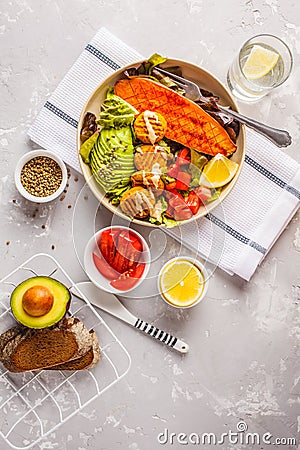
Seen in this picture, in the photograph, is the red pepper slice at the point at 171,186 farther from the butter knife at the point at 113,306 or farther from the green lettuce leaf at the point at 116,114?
the butter knife at the point at 113,306

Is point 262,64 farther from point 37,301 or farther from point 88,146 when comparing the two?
point 37,301

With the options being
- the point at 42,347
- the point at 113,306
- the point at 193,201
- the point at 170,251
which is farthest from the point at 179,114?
the point at 42,347

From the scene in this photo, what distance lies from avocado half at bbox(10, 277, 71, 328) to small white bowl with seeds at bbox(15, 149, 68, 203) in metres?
0.22

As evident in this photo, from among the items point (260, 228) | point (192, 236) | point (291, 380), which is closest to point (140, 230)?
point (192, 236)

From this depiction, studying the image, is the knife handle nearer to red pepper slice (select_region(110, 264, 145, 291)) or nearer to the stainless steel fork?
red pepper slice (select_region(110, 264, 145, 291))

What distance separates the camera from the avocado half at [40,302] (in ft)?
4.36

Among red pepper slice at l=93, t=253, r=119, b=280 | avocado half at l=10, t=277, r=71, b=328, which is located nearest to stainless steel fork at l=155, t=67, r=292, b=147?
red pepper slice at l=93, t=253, r=119, b=280

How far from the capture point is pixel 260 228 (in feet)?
4.93

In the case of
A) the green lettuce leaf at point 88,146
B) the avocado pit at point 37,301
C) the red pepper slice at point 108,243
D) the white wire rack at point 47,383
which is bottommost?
the white wire rack at point 47,383

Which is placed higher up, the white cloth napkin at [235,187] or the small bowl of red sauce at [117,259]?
the white cloth napkin at [235,187]

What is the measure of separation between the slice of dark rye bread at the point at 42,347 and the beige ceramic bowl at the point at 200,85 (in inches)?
11.7

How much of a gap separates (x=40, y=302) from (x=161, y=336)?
334 mm

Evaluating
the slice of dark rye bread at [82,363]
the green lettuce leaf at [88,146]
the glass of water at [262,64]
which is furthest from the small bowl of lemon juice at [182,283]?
the glass of water at [262,64]

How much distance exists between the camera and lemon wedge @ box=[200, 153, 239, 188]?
1.42m
